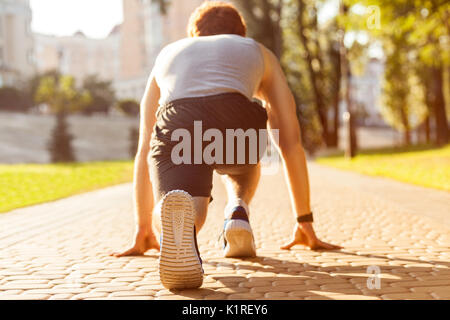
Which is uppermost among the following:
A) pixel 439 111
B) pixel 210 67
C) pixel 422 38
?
pixel 422 38

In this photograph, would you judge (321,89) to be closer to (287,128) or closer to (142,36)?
(287,128)

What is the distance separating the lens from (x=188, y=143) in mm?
3387

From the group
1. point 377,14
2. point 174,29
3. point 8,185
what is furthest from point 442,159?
point 174,29

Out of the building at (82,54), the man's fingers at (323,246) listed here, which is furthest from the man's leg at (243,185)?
the building at (82,54)

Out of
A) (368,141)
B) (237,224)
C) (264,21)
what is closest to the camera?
(237,224)

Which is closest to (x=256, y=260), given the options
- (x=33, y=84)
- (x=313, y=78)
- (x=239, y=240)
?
(x=239, y=240)

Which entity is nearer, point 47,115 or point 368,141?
point 47,115

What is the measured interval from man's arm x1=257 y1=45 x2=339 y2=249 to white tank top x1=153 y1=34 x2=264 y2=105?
0.19 meters

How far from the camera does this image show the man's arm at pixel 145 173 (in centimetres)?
399

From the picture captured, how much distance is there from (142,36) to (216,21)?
86764 millimetres

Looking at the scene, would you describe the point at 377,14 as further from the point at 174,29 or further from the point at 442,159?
the point at 174,29

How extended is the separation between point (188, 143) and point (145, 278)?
0.79 m

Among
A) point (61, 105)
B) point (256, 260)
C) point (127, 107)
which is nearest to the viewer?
point (256, 260)

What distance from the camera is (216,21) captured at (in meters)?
3.91
